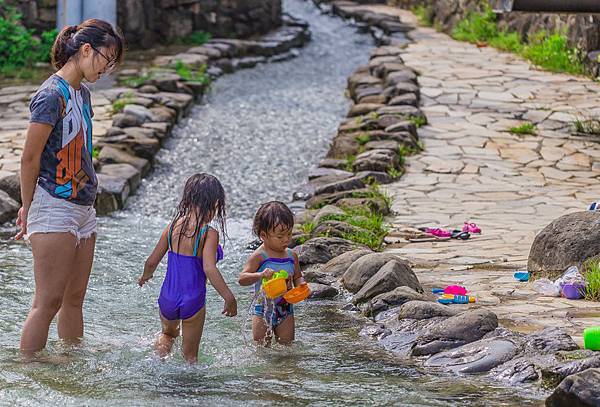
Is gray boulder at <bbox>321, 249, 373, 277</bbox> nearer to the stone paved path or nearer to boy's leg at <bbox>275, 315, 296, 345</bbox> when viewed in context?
the stone paved path

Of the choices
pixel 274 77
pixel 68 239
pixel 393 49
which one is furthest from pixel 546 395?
pixel 393 49

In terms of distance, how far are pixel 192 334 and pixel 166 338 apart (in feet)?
0.54

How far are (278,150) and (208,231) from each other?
20.7 feet

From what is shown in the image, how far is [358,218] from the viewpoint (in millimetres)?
8008

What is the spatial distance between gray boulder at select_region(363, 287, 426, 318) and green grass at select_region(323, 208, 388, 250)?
1.38 metres

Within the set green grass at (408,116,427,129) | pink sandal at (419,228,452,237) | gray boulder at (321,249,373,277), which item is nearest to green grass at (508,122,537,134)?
green grass at (408,116,427,129)

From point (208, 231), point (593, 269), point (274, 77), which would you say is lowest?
point (274, 77)

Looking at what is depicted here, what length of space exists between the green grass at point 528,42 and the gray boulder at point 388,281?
8.24 m

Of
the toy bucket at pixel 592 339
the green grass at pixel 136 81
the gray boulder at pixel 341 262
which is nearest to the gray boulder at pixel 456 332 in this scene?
the toy bucket at pixel 592 339

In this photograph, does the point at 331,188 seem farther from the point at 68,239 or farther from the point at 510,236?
the point at 68,239

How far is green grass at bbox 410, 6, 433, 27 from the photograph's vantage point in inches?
765

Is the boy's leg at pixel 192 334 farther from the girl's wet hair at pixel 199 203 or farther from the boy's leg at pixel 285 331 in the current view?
the boy's leg at pixel 285 331

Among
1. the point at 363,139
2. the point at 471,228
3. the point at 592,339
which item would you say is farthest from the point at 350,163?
the point at 592,339

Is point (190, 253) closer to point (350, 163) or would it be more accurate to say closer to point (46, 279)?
point (46, 279)
